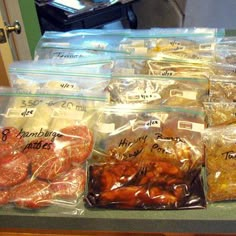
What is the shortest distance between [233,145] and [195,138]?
0.24ft

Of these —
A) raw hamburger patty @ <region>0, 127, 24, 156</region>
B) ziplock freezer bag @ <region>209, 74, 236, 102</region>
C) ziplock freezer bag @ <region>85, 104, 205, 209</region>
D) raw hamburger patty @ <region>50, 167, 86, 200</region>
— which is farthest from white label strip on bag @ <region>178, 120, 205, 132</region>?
raw hamburger patty @ <region>0, 127, 24, 156</region>

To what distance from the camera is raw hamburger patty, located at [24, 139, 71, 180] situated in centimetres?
65

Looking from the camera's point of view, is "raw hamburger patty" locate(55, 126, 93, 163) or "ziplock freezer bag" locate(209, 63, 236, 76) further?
"ziplock freezer bag" locate(209, 63, 236, 76)

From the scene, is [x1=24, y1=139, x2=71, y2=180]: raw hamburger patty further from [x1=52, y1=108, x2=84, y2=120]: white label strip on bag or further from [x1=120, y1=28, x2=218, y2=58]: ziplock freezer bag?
[x1=120, y1=28, x2=218, y2=58]: ziplock freezer bag

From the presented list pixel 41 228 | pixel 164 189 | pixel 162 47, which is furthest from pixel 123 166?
pixel 162 47

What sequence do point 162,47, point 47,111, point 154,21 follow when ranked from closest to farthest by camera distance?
point 47,111 < point 162,47 < point 154,21

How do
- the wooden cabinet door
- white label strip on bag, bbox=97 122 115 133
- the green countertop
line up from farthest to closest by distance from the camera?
the wooden cabinet door → white label strip on bag, bbox=97 122 115 133 → the green countertop

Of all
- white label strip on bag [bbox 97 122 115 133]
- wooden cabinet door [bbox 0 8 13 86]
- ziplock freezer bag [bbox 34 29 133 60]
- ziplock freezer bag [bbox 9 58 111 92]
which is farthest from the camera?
wooden cabinet door [bbox 0 8 13 86]

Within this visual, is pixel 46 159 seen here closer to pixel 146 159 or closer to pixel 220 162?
pixel 146 159

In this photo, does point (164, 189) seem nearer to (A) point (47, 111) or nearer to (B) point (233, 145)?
(B) point (233, 145)

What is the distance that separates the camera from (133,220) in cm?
62

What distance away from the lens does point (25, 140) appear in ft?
2.25

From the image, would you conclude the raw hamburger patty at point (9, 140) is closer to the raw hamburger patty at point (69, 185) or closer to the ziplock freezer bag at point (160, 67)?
the raw hamburger patty at point (69, 185)

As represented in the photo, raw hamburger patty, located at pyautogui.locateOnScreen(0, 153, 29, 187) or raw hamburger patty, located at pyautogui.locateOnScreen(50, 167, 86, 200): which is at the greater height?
raw hamburger patty, located at pyautogui.locateOnScreen(0, 153, 29, 187)
